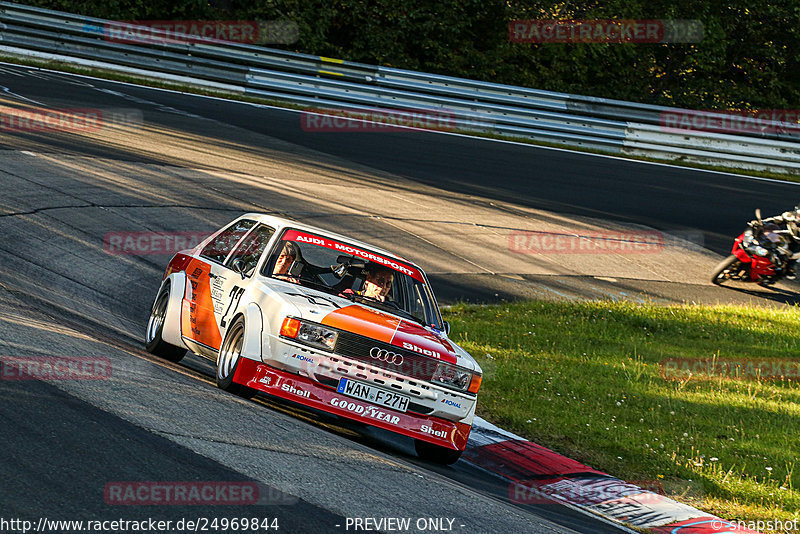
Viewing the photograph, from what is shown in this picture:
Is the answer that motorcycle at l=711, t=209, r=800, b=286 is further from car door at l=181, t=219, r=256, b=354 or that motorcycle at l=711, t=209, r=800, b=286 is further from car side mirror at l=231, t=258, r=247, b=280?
car side mirror at l=231, t=258, r=247, b=280

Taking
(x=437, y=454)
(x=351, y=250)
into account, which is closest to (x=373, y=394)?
(x=437, y=454)

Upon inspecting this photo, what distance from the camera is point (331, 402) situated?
7141 mm

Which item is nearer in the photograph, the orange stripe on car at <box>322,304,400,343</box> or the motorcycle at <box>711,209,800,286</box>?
the orange stripe on car at <box>322,304,400,343</box>

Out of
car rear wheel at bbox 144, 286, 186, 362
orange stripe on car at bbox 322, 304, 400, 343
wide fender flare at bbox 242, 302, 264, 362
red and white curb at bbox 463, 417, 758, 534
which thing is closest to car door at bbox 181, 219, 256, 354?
car rear wheel at bbox 144, 286, 186, 362

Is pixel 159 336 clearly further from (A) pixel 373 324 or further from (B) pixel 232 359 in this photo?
(A) pixel 373 324

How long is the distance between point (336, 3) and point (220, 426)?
83.6ft

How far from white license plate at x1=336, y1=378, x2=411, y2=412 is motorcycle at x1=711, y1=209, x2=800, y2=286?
11404mm

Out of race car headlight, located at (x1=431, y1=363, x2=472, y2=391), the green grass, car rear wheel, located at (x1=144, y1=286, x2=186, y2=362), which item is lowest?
the green grass

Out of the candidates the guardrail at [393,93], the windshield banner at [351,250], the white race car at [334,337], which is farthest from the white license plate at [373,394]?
the guardrail at [393,93]

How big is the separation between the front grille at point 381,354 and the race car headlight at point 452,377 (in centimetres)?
9

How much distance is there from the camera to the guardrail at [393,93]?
25.4 metres

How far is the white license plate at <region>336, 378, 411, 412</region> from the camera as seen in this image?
23.6 ft

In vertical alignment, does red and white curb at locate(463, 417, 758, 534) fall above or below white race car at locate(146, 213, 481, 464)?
below

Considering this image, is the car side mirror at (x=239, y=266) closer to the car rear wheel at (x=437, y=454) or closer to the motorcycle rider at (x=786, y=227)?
the car rear wheel at (x=437, y=454)
